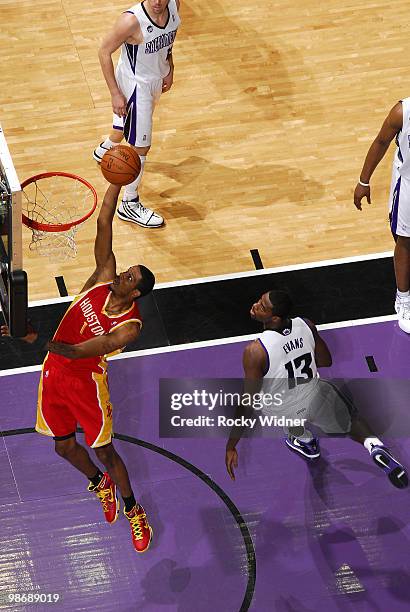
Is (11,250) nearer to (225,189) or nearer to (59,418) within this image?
(59,418)

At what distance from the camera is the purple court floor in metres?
7.34

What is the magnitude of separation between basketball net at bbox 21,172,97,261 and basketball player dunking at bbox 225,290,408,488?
2299 mm

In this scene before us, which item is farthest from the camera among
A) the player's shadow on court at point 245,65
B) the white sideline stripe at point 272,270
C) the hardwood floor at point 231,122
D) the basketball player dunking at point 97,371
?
the player's shadow on court at point 245,65

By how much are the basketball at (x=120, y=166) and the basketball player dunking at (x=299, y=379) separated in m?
1.22

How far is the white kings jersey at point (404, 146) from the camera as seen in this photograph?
800 cm

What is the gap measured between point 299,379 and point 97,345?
137cm

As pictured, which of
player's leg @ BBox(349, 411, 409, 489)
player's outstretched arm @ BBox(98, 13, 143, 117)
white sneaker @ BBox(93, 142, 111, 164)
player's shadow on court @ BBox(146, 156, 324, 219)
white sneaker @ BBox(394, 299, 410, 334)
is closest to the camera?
player's leg @ BBox(349, 411, 409, 489)

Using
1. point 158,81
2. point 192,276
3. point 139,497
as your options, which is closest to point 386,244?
point 192,276

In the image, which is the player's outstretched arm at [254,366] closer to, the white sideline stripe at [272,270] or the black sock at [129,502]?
the black sock at [129,502]

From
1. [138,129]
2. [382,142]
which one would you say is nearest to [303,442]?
[382,142]

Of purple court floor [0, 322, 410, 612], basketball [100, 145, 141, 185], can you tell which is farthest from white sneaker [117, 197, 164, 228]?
basketball [100, 145, 141, 185]

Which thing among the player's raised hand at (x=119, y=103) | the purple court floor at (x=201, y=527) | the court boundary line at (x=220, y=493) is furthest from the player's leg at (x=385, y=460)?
the player's raised hand at (x=119, y=103)

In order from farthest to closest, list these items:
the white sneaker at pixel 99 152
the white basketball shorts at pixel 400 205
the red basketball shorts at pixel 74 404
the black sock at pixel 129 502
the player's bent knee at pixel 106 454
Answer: the white sneaker at pixel 99 152 < the white basketball shorts at pixel 400 205 < the black sock at pixel 129 502 < the player's bent knee at pixel 106 454 < the red basketball shorts at pixel 74 404

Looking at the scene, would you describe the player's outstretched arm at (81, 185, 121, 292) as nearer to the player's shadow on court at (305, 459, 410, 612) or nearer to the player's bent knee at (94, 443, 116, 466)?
the player's bent knee at (94, 443, 116, 466)
